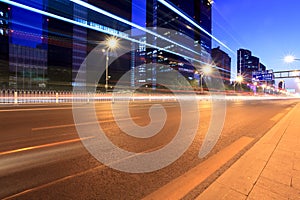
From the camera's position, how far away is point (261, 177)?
125 inches

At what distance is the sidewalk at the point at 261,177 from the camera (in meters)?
2.64

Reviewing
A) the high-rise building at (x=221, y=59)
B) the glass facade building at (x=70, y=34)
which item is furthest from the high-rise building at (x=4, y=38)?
the high-rise building at (x=221, y=59)

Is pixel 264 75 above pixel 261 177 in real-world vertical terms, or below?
above

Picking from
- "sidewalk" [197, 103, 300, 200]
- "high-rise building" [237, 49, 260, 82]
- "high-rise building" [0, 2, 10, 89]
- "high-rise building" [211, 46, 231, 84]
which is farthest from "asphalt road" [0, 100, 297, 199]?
"high-rise building" [237, 49, 260, 82]

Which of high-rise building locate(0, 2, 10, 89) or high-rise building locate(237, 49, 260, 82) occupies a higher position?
high-rise building locate(237, 49, 260, 82)

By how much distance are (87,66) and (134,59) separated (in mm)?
22163

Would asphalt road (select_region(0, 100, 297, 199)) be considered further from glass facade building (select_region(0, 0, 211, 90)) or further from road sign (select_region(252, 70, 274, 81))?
road sign (select_region(252, 70, 274, 81))

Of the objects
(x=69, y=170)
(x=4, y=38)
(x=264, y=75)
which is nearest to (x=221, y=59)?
(x=264, y=75)

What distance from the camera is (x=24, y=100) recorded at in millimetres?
16672

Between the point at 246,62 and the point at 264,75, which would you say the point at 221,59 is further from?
the point at 264,75

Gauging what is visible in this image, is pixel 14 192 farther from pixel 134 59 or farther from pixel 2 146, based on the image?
pixel 134 59

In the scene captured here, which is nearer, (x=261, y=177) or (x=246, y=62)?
(x=261, y=177)

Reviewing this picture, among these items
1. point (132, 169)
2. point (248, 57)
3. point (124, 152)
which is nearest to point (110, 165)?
point (132, 169)

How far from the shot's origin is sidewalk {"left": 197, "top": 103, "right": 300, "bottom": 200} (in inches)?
104
